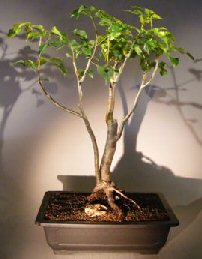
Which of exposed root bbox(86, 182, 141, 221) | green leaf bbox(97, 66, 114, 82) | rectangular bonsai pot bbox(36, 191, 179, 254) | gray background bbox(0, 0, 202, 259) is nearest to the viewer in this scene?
green leaf bbox(97, 66, 114, 82)

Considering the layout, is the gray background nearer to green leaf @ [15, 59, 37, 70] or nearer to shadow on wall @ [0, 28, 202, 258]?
shadow on wall @ [0, 28, 202, 258]

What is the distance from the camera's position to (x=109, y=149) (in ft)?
5.41

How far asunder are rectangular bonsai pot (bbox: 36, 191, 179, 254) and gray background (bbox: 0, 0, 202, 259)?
36 cm

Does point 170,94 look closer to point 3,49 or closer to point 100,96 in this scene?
point 100,96

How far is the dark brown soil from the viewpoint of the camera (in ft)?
4.93

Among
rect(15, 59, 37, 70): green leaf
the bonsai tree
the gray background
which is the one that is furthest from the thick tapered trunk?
rect(15, 59, 37, 70): green leaf

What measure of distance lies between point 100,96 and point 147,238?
739mm

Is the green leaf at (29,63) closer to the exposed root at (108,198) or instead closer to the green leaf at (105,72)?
the green leaf at (105,72)

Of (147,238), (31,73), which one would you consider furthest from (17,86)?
(147,238)

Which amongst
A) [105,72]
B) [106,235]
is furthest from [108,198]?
[105,72]

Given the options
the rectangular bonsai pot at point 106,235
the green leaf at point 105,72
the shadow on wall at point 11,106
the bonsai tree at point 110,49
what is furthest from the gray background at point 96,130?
the green leaf at point 105,72

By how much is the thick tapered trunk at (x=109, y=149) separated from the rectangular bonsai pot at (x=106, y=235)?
0.28 m

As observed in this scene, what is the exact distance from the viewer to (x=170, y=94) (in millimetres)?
1894

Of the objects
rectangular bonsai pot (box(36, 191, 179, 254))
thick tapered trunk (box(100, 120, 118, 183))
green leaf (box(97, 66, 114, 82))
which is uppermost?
green leaf (box(97, 66, 114, 82))
